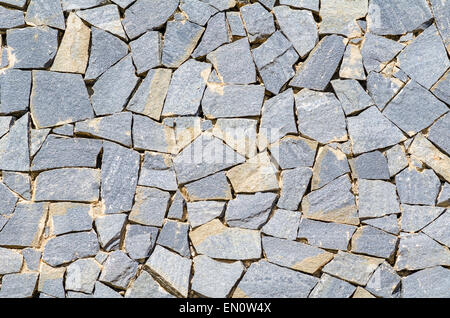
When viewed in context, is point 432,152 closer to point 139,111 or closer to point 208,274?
point 208,274

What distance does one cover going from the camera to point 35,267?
331 centimetres

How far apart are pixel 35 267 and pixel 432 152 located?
2420 mm

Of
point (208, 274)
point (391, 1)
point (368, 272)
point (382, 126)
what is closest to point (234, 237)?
point (208, 274)

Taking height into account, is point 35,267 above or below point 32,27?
below

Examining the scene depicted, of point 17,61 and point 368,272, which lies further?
point 17,61

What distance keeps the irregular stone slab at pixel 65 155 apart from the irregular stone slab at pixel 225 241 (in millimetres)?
766

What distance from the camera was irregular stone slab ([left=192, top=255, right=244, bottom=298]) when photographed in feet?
10.6

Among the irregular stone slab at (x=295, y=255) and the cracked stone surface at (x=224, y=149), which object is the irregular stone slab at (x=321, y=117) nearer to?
the cracked stone surface at (x=224, y=149)

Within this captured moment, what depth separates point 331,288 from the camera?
126 inches

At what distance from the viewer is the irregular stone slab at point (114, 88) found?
3.40 metres

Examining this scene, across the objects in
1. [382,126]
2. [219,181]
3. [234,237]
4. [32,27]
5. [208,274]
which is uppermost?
[32,27]

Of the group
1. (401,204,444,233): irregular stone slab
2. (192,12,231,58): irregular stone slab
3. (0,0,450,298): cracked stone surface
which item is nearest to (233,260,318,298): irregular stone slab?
(0,0,450,298): cracked stone surface

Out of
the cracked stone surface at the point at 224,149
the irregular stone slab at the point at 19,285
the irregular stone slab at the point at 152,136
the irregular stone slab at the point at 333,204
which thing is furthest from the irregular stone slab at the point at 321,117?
the irregular stone slab at the point at 19,285

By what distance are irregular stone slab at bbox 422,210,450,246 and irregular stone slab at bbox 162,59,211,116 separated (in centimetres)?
153
